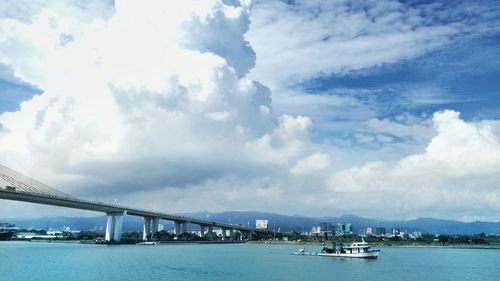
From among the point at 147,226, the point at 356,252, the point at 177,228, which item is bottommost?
the point at 356,252

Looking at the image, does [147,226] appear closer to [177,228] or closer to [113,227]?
[177,228]

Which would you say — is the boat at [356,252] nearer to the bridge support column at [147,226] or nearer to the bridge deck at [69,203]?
the bridge deck at [69,203]

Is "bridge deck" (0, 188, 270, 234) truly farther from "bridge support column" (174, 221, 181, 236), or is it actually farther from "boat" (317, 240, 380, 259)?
"boat" (317, 240, 380, 259)

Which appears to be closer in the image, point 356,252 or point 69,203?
Answer: point 356,252

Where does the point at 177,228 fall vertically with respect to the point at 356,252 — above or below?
above

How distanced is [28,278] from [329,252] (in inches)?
2212

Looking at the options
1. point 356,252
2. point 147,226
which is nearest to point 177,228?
point 147,226

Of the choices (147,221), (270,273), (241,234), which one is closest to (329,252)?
(270,273)

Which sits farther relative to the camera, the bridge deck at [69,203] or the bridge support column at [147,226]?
the bridge support column at [147,226]

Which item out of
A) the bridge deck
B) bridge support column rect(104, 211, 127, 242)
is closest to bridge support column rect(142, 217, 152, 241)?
the bridge deck

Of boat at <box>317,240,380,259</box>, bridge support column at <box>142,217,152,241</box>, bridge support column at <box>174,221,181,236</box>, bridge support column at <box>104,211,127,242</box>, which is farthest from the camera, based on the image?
bridge support column at <box>174,221,181,236</box>

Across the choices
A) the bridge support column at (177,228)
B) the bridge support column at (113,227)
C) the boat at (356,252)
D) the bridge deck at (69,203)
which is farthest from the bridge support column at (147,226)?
the boat at (356,252)

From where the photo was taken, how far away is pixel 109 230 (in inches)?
4540

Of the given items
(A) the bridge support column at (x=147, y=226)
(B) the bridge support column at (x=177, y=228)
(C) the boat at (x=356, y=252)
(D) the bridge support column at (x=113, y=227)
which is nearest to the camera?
(C) the boat at (x=356, y=252)
